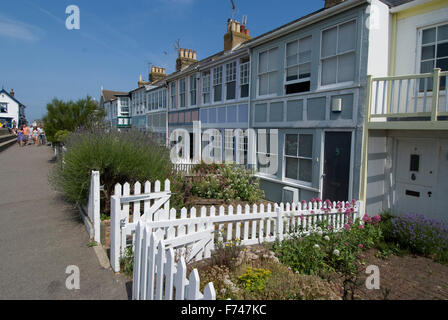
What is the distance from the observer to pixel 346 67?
7.85 meters

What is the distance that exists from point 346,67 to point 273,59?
3200 mm

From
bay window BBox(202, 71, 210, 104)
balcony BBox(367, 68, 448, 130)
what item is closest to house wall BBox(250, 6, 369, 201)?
balcony BBox(367, 68, 448, 130)

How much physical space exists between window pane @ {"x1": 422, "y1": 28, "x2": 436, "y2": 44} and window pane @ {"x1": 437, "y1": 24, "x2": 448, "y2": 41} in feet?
0.36

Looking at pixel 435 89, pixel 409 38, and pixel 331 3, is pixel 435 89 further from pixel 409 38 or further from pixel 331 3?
pixel 331 3

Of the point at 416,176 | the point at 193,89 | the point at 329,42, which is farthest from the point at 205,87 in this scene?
the point at 416,176

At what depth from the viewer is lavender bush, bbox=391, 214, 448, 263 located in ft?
18.3

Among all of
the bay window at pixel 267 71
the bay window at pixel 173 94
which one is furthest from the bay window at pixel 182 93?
the bay window at pixel 267 71

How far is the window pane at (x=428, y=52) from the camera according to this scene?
23.0 ft

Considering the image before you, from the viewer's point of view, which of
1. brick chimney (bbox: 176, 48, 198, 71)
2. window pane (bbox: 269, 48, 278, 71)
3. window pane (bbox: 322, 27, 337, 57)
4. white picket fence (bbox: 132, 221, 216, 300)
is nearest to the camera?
white picket fence (bbox: 132, 221, 216, 300)

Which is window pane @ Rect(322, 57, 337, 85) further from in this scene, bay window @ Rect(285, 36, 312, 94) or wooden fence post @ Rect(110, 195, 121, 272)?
wooden fence post @ Rect(110, 195, 121, 272)

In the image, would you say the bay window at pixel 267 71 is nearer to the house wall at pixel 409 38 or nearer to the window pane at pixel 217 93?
the window pane at pixel 217 93

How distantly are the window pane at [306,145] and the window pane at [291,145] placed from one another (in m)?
0.24

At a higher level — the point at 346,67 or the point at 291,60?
the point at 291,60

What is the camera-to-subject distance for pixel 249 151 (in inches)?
455
